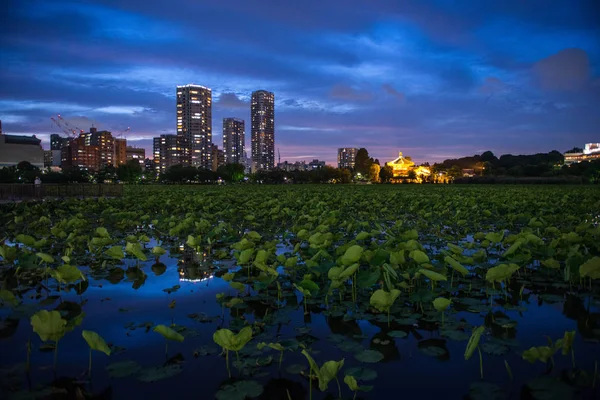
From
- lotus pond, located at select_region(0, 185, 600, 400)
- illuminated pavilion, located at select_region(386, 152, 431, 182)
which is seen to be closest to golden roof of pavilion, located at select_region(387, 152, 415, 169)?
illuminated pavilion, located at select_region(386, 152, 431, 182)

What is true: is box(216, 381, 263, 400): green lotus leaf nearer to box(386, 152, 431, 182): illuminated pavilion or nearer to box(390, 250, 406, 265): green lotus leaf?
box(390, 250, 406, 265): green lotus leaf

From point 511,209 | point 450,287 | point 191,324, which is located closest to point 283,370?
point 191,324

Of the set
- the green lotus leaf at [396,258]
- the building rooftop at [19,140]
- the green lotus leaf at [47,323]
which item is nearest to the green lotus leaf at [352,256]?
the green lotus leaf at [396,258]

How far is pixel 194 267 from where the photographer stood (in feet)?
18.2

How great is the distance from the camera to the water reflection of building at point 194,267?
5.01 meters

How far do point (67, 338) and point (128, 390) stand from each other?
1151 millimetres

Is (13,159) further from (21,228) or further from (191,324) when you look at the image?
(191,324)

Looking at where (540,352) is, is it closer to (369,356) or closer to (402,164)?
(369,356)

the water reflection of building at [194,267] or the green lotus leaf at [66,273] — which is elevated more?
the green lotus leaf at [66,273]

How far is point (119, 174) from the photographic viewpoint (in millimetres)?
85500

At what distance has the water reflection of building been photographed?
501cm

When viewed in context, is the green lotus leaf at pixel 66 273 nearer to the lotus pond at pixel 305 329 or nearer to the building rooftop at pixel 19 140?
the lotus pond at pixel 305 329

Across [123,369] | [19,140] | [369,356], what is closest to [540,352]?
[369,356]

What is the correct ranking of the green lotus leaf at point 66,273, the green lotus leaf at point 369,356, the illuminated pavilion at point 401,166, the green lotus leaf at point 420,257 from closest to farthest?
the green lotus leaf at point 369,356 → the green lotus leaf at point 66,273 → the green lotus leaf at point 420,257 → the illuminated pavilion at point 401,166
